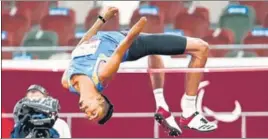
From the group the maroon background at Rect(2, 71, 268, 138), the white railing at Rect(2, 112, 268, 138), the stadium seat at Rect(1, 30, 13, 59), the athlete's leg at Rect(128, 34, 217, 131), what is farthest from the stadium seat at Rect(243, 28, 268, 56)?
the athlete's leg at Rect(128, 34, 217, 131)

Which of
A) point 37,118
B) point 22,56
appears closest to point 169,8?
point 22,56

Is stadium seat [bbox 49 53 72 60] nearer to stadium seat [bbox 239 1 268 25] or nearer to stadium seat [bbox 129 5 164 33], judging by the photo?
stadium seat [bbox 129 5 164 33]

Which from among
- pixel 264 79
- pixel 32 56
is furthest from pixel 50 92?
pixel 264 79

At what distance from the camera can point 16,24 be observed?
11.9 m

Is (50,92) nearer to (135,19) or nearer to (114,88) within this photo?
(114,88)

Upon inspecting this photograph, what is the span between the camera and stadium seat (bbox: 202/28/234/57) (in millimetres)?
11133

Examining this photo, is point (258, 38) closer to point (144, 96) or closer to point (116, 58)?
point (144, 96)

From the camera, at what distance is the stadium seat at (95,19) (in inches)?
456

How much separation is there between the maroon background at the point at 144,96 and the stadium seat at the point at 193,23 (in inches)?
53.3

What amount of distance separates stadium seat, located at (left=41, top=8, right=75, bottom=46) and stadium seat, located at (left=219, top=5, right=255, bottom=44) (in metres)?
1.42

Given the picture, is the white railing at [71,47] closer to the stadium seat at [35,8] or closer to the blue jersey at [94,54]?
the stadium seat at [35,8]

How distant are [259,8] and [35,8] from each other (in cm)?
222

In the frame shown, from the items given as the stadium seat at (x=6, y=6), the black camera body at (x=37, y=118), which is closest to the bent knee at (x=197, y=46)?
the black camera body at (x=37, y=118)

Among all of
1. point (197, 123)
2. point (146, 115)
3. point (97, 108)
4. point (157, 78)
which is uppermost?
point (157, 78)
